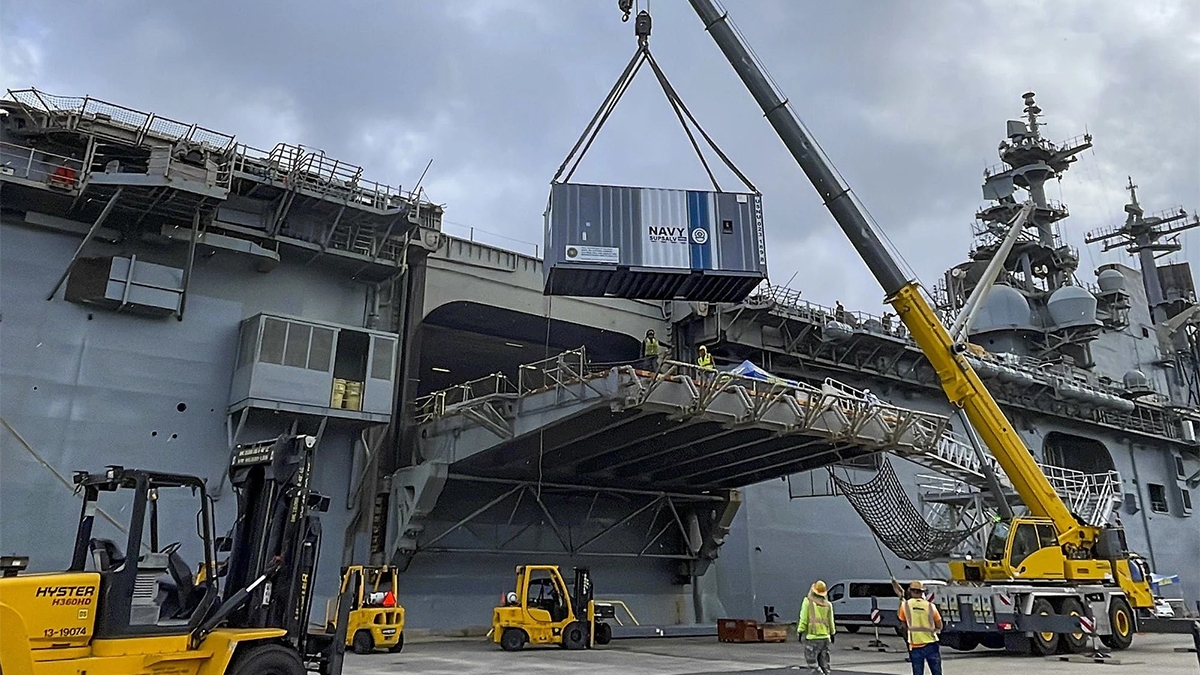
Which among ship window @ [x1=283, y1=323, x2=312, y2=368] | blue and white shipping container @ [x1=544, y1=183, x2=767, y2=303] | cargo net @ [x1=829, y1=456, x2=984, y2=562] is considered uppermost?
blue and white shipping container @ [x1=544, y1=183, x2=767, y2=303]

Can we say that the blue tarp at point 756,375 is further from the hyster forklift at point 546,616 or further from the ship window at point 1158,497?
the ship window at point 1158,497

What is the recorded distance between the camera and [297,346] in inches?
849

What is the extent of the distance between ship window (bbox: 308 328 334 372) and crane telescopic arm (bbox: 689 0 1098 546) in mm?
12710

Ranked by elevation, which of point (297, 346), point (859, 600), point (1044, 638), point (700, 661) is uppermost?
point (297, 346)

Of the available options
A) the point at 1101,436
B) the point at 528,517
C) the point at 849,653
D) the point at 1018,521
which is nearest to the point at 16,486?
the point at 528,517

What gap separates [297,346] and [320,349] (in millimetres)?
604

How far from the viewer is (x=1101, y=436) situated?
43.0 meters

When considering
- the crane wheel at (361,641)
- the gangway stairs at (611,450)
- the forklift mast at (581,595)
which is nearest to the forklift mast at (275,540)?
the crane wheel at (361,641)

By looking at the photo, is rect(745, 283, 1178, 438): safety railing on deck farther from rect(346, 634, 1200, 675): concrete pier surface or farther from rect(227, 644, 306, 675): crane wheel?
rect(227, 644, 306, 675): crane wheel

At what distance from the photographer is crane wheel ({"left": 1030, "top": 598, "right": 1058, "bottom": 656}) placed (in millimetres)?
17906

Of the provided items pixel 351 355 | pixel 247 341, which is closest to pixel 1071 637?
pixel 351 355

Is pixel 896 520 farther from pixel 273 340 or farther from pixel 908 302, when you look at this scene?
pixel 273 340

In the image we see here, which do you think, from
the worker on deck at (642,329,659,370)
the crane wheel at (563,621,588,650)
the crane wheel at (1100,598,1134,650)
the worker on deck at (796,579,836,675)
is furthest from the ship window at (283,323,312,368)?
the crane wheel at (1100,598,1134,650)

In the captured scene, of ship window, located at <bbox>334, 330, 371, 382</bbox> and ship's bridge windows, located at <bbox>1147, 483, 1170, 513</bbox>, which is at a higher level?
ship window, located at <bbox>334, 330, 371, 382</bbox>
